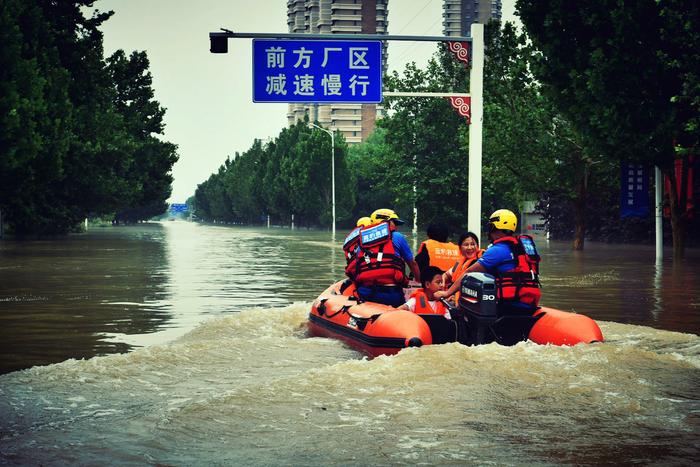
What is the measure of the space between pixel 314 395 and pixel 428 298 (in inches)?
172

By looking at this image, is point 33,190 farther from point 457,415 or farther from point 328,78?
point 457,415

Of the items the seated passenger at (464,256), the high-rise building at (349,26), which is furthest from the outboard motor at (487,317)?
the high-rise building at (349,26)

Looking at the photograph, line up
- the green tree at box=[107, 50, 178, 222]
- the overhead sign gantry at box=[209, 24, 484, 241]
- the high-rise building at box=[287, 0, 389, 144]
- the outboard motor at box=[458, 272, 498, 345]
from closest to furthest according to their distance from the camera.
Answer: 1. the outboard motor at box=[458, 272, 498, 345]
2. the overhead sign gantry at box=[209, 24, 484, 241]
3. the green tree at box=[107, 50, 178, 222]
4. the high-rise building at box=[287, 0, 389, 144]

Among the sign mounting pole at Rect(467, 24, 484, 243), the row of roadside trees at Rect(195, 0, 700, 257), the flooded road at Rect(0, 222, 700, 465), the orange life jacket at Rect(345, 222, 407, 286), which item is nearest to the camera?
the flooded road at Rect(0, 222, 700, 465)

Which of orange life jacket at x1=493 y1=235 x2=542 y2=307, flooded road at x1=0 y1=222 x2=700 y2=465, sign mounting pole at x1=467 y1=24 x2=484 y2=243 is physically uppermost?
sign mounting pole at x1=467 y1=24 x2=484 y2=243

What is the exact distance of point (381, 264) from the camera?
1272 centimetres

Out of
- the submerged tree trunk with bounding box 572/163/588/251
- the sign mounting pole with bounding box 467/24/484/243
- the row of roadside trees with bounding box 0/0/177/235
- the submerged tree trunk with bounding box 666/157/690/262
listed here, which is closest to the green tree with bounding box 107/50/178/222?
the row of roadside trees with bounding box 0/0/177/235

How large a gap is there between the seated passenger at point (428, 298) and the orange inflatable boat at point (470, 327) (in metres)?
0.25

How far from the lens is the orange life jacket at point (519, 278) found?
11234mm

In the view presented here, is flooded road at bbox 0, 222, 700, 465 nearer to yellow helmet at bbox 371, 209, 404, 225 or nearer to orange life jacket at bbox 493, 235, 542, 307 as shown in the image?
orange life jacket at bbox 493, 235, 542, 307

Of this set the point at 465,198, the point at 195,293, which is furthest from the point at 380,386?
the point at 465,198

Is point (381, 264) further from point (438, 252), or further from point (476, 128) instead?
point (476, 128)

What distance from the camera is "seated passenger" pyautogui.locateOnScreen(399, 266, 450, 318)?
38.9 ft

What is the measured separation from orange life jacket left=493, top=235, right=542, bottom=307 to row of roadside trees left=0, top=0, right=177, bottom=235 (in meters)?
32.0
